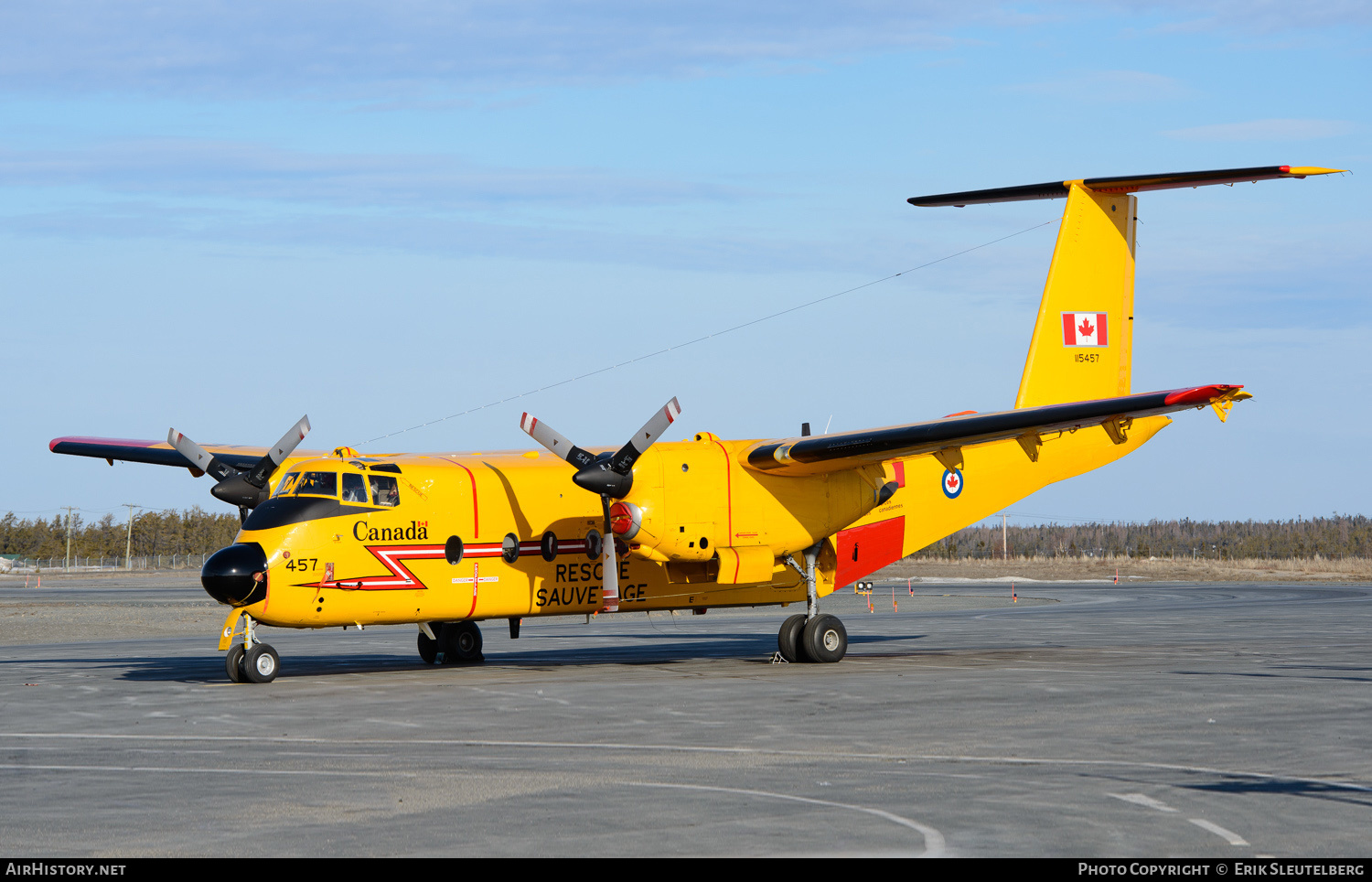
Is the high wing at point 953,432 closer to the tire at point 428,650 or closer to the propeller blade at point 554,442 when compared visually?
the propeller blade at point 554,442

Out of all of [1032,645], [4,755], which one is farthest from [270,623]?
[1032,645]

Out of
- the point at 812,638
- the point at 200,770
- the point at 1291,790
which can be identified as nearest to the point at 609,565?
the point at 812,638

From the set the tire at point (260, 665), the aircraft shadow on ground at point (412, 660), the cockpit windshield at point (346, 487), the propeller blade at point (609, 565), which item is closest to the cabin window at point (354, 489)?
the cockpit windshield at point (346, 487)

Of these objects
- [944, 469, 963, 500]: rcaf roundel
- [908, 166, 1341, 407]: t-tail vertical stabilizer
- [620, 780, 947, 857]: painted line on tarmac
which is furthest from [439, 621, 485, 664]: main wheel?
[620, 780, 947, 857]: painted line on tarmac

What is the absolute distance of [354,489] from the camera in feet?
70.4

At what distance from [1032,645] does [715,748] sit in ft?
50.7

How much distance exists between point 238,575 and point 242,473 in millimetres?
4663

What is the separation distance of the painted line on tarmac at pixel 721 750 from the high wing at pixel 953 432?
9.46 metres

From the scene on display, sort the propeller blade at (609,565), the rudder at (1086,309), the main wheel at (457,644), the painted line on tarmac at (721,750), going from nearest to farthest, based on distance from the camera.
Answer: the painted line on tarmac at (721,750), the propeller blade at (609,565), the main wheel at (457,644), the rudder at (1086,309)

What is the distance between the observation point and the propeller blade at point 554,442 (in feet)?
73.9

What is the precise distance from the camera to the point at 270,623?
20.4 metres

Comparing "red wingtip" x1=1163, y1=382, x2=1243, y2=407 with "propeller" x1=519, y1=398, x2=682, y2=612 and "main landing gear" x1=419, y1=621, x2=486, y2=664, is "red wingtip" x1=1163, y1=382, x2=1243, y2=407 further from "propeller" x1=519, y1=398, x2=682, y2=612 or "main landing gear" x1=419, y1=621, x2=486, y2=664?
"main landing gear" x1=419, y1=621, x2=486, y2=664

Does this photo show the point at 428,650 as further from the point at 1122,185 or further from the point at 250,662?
the point at 1122,185

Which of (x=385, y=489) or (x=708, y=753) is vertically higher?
(x=385, y=489)
